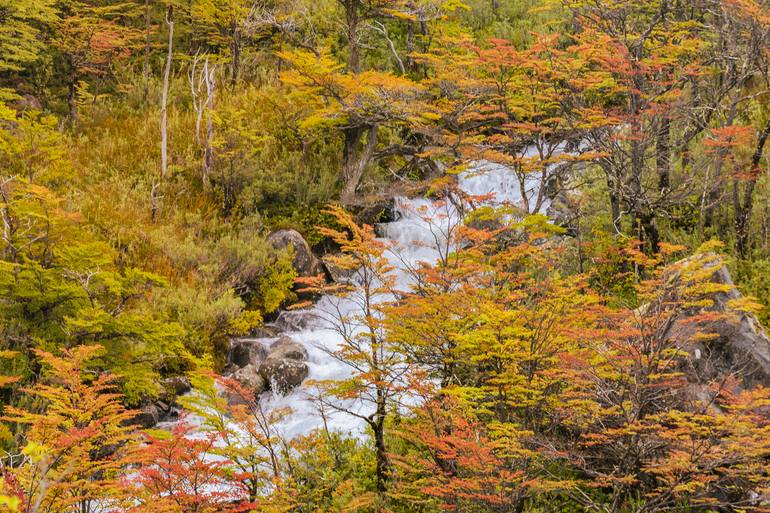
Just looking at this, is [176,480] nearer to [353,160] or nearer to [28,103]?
[353,160]

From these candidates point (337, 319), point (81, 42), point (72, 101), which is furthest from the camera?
point (72, 101)

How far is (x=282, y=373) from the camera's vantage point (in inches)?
386

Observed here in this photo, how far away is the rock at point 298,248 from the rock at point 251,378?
3254 millimetres

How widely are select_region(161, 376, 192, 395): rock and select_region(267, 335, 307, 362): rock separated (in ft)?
4.88

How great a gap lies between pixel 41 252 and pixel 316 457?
184 inches

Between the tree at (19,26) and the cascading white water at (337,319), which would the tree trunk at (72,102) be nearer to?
the tree at (19,26)

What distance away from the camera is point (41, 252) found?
25.0ft

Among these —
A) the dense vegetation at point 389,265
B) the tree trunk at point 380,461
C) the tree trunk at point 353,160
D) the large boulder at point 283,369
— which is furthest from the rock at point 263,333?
the tree trunk at point 380,461

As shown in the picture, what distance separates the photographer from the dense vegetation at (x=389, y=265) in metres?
5.25

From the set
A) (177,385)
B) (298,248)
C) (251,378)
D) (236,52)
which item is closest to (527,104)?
(298,248)

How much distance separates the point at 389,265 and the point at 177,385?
192 inches

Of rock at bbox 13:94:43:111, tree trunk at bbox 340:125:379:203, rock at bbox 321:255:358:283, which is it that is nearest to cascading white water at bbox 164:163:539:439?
rock at bbox 321:255:358:283

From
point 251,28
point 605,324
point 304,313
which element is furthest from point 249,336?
point 251,28

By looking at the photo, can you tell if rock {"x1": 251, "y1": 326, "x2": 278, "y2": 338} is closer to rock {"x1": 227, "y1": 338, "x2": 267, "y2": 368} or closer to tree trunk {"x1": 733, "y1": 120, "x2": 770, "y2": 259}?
rock {"x1": 227, "y1": 338, "x2": 267, "y2": 368}
